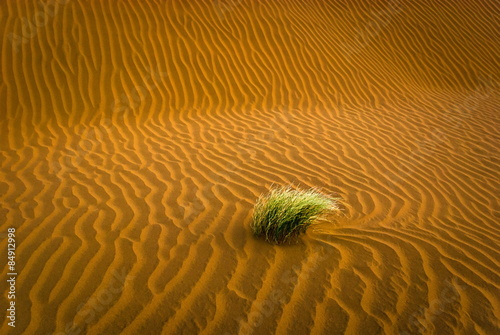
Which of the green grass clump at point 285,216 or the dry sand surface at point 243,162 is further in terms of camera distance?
the green grass clump at point 285,216

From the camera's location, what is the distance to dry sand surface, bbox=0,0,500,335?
266 centimetres

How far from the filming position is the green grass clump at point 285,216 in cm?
323

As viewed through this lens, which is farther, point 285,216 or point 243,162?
point 243,162

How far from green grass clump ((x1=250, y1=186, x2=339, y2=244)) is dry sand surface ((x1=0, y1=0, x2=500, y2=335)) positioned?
110 millimetres

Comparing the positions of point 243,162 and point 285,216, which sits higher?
point 243,162

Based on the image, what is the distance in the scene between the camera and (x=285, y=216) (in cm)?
318

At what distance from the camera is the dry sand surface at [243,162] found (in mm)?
2656

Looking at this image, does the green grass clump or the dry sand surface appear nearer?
the dry sand surface

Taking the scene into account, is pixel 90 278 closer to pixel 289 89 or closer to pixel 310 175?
pixel 310 175

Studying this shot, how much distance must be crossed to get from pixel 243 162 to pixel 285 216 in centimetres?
186

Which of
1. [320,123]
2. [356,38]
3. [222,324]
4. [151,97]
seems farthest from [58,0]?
[222,324]

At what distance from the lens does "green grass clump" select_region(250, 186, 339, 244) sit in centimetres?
323

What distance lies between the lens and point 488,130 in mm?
6648

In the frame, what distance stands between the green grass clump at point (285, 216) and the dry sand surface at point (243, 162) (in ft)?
0.36
